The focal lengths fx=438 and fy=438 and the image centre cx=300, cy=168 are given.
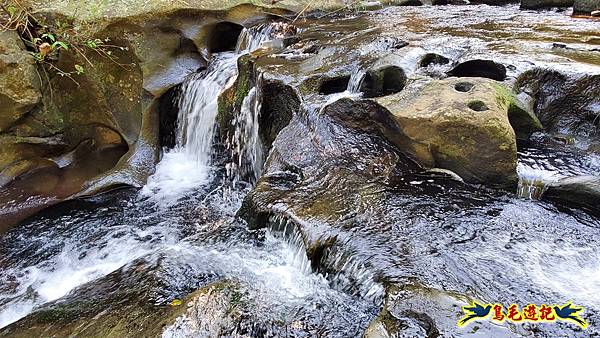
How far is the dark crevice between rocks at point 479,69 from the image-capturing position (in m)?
5.82

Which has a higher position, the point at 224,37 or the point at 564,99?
the point at 224,37

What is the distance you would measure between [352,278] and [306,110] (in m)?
2.62

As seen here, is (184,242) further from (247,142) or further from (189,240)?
(247,142)

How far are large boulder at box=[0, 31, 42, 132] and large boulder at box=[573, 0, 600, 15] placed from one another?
10.0 m

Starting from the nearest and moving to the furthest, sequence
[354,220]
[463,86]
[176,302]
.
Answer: [176,302]
[354,220]
[463,86]

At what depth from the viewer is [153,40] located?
745 centimetres

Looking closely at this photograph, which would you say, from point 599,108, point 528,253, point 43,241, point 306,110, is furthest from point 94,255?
point 599,108

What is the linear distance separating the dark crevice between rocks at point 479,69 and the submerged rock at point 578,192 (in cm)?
211

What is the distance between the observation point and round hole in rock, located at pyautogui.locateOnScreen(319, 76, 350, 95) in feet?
20.0

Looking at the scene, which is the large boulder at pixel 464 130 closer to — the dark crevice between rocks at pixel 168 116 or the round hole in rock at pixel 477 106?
the round hole in rock at pixel 477 106

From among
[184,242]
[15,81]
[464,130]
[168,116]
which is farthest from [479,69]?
[15,81]

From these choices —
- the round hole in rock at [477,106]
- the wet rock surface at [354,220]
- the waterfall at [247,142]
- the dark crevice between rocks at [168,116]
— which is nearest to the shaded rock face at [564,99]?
the wet rock surface at [354,220]

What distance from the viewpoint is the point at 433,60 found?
6332mm

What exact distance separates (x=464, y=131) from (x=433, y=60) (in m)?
2.36
